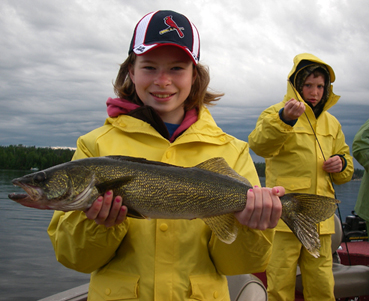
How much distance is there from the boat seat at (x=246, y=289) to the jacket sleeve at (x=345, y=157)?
293 cm

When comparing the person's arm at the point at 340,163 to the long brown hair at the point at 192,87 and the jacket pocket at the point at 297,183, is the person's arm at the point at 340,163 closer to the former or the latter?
the jacket pocket at the point at 297,183

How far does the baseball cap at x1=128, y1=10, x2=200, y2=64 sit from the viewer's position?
2.62 m

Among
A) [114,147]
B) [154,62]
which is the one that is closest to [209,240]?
[114,147]

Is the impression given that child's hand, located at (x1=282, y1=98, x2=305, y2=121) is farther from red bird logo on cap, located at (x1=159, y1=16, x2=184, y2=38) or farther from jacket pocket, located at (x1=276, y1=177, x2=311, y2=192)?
red bird logo on cap, located at (x1=159, y1=16, x2=184, y2=38)

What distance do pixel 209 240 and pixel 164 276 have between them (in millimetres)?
481

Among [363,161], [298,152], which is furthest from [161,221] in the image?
[363,161]

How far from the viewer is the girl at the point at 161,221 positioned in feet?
7.51

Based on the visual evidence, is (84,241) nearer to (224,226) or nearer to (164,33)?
(224,226)

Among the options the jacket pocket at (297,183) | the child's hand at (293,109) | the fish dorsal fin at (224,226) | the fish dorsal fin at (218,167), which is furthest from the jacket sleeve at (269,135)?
the fish dorsal fin at (224,226)

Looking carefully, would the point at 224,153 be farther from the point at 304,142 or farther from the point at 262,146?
the point at 304,142

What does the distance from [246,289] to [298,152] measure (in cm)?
273

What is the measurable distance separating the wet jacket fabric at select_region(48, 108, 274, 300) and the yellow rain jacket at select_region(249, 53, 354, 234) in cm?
243

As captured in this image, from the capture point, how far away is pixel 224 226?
2.36 metres

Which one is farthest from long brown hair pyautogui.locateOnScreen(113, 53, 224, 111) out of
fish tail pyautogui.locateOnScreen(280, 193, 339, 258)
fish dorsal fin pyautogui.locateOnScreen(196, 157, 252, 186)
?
fish tail pyautogui.locateOnScreen(280, 193, 339, 258)
